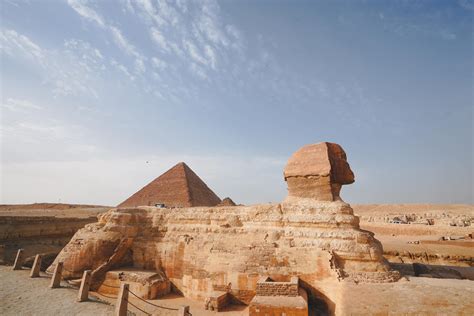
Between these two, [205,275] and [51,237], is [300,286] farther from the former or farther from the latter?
[51,237]

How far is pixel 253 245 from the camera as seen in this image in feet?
29.8

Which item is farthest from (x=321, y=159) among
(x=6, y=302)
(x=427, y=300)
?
(x=6, y=302)

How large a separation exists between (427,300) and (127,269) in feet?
31.9

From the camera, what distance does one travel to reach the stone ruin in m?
7.65

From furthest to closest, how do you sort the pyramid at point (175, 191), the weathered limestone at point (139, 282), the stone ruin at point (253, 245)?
1. the pyramid at point (175, 191)
2. the weathered limestone at point (139, 282)
3. the stone ruin at point (253, 245)

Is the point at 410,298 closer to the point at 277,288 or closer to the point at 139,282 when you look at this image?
the point at 277,288

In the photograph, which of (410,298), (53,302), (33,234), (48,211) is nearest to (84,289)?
(53,302)

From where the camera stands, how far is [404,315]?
5785 mm

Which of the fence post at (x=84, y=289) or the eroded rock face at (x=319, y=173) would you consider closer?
the fence post at (x=84, y=289)

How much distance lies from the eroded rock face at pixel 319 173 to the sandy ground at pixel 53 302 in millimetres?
4076

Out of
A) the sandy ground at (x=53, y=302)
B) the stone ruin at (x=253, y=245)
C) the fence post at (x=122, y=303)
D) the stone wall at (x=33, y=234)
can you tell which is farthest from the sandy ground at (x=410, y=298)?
the stone wall at (x=33, y=234)

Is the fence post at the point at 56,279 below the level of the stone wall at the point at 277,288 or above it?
below

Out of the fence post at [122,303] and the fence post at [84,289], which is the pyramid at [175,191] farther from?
the fence post at [122,303]

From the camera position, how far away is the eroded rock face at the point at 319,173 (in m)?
9.00
